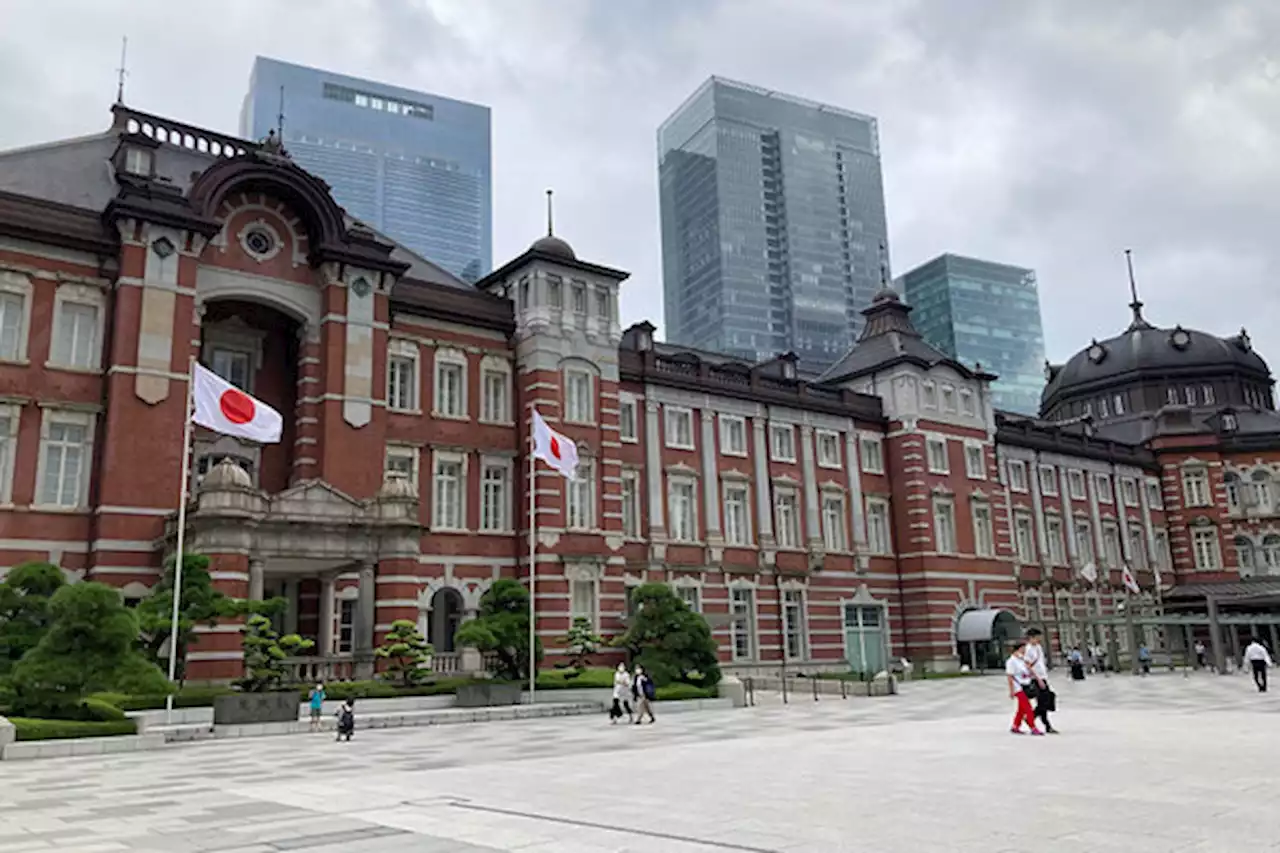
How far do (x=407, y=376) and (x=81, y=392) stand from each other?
9584 mm

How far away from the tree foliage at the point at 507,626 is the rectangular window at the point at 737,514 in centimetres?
1269

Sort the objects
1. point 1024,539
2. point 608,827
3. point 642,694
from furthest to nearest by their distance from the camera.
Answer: point 1024,539, point 642,694, point 608,827

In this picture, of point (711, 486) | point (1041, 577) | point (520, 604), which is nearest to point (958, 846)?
point (520, 604)

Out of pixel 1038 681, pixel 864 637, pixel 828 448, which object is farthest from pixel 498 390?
pixel 1038 681

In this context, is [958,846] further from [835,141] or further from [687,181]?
[835,141]

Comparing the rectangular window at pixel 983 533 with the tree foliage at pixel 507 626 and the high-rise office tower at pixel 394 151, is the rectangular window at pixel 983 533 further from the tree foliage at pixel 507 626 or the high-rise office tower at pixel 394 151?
the high-rise office tower at pixel 394 151

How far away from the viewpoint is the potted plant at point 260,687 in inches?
843

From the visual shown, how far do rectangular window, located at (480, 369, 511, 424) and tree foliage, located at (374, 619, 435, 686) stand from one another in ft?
31.0

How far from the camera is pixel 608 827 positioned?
31.1 ft

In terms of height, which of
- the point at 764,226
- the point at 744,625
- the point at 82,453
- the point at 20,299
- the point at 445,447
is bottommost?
the point at 744,625

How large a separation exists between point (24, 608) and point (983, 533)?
3908cm

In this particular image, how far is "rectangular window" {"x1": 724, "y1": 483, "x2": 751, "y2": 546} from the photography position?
1619 inches

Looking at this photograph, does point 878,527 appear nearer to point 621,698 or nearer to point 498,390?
point 498,390

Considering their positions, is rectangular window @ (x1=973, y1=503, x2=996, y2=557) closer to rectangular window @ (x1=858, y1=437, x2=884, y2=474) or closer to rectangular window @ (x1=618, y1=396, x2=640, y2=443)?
rectangular window @ (x1=858, y1=437, x2=884, y2=474)
